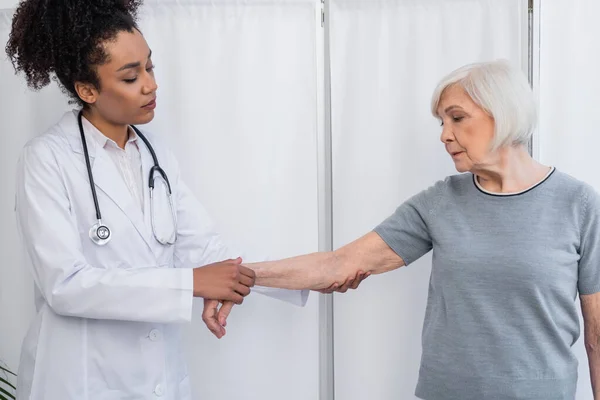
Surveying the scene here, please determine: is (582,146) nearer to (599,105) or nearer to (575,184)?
(599,105)

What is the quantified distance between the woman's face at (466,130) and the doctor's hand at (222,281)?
640mm

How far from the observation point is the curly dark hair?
198 centimetres

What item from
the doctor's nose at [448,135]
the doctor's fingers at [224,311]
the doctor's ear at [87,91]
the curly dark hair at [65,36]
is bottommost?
the doctor's fingers at [224,311]

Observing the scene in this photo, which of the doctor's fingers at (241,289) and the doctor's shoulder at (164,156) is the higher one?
the doctor's shoulder at (164,156)

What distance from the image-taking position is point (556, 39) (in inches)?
99.1

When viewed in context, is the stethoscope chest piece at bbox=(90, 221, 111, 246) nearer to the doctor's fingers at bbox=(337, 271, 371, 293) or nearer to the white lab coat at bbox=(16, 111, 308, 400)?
the white lab coat at bbox=(16, 111, 308, 400)

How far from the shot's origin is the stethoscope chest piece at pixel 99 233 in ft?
6.37

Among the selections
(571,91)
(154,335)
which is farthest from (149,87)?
(571,91)

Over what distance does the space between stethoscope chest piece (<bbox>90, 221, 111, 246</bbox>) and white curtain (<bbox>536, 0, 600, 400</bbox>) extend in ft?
4.65

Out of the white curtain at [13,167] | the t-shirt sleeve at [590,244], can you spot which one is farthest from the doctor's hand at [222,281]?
the white curtain at [13,167]

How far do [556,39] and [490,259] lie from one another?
95cm

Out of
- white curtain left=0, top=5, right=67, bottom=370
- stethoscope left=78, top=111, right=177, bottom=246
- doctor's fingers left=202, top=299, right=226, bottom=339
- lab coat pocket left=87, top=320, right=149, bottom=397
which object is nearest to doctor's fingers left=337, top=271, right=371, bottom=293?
doctor's fingers left=202, top=299, right=226, bottom=339

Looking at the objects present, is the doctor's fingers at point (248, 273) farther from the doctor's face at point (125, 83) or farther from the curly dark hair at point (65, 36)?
the curly dark hair at point (65, 36)

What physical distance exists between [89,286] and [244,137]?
3.18 feet
